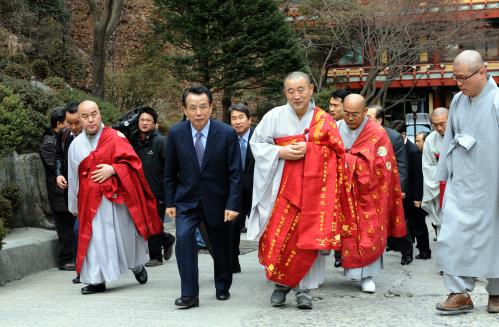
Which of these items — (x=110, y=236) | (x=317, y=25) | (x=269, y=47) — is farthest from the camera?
(x=317, y=25)

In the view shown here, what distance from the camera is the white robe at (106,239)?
273 inches

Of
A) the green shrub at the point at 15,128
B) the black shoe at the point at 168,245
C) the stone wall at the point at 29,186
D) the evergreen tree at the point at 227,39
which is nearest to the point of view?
the green shrub at the point at 15,128

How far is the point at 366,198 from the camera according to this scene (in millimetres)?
6914

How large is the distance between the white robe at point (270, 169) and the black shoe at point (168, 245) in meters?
2.94

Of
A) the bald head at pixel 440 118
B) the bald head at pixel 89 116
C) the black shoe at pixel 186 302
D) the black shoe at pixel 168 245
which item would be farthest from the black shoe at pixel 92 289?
the bald head at pixel 440 118

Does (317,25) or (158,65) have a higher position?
(317,25)

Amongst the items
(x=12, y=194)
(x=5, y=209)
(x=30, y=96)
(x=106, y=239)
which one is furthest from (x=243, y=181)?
(x=30, y=96)

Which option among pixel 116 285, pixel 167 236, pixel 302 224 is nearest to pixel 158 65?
pixel 167 236

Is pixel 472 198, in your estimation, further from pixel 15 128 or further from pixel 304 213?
pixel 15 128

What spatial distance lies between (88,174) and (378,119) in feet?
11.1

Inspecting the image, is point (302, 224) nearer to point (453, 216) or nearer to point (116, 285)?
point (453, 216)

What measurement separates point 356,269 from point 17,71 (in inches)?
439

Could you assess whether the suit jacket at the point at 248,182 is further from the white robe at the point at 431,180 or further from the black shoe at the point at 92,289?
the white robe at the point at 431,180

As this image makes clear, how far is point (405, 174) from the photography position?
8.49 meters
